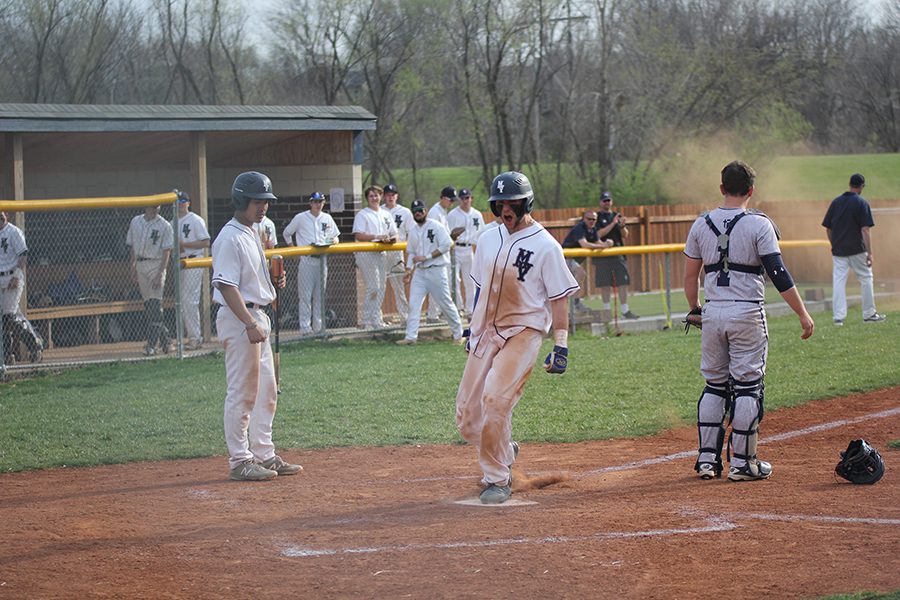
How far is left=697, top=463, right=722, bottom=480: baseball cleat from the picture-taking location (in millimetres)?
7785

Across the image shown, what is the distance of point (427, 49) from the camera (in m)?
36.9

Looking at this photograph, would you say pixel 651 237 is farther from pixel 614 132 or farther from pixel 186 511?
pixel 186 511

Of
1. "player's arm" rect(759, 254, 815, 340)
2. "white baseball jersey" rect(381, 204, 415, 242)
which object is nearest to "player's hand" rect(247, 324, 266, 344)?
"player's arm" rect(759, 254, 815, 340)

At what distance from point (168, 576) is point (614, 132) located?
35.5 m

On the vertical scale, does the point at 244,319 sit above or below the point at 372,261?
below

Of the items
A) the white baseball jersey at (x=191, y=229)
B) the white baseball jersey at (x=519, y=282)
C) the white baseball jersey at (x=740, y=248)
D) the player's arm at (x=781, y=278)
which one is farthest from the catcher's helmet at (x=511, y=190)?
the white baseball jersey at (x=191, y=229)

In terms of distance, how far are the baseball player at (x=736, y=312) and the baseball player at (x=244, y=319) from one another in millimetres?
2921

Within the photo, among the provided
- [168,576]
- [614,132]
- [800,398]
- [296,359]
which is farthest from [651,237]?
[168,576]

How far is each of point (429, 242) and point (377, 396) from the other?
441 cm

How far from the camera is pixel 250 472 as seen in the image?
8.28 metres

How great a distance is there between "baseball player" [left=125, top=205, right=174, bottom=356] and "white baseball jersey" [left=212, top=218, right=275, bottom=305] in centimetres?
730

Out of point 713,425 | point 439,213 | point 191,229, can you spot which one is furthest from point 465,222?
point 713,425

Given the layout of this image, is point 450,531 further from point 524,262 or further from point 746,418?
point 746,418

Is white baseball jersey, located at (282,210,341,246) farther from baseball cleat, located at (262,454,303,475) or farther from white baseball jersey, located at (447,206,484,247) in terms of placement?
baseball cleat, located at (262,454,303,475)
